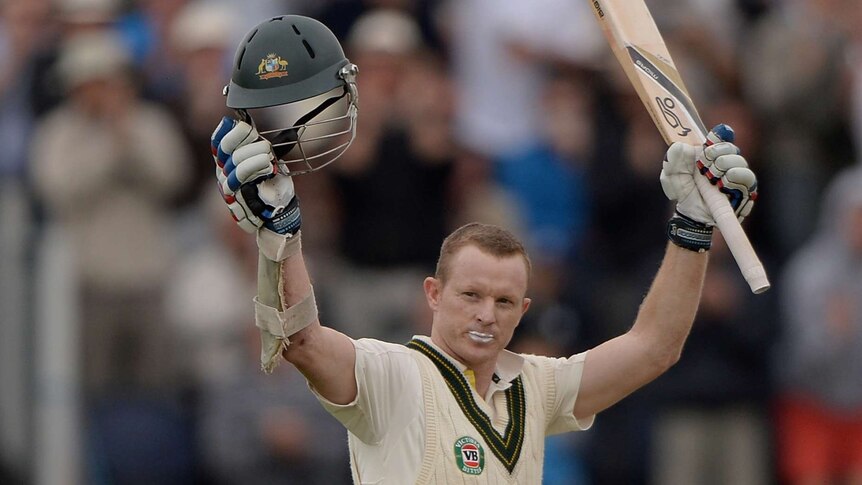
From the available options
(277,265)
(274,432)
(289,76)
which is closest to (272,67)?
(289,76)

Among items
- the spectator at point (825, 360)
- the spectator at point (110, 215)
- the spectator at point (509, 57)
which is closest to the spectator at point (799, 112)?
the spectator at point (825, 360)

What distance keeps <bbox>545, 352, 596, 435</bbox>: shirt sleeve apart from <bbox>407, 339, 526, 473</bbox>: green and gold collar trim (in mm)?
229

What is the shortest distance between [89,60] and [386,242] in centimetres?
224

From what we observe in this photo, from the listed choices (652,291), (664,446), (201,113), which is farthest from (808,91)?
(652,291)

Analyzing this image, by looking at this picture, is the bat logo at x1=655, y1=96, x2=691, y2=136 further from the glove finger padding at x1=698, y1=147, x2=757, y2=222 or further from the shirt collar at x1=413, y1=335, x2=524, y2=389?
the shirt collar at x1=413, y1=335, x2=524, y2=389

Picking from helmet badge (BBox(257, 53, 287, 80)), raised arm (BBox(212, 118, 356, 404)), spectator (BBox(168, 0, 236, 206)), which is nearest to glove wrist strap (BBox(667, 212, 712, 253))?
raised arm (BBox(212, 118, 356, 404))

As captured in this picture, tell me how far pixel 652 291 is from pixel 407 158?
16.5 ft

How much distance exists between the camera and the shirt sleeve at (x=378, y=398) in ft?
20.0

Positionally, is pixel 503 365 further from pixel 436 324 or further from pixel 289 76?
pixel 289 76

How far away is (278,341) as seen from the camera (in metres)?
5.84

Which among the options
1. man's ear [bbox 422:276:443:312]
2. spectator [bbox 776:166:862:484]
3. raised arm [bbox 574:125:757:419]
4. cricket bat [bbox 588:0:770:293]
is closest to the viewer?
raised arm [bbox 574:125:757:419]

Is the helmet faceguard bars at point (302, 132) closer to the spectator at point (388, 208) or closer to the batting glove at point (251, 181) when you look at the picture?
the batting glove at point (251, 181)

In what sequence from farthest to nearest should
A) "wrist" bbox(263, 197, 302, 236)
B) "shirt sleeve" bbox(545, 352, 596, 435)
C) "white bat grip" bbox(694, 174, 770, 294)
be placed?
"shirt sleeve" bbox(545, 352, 596, 435) < "white bat grip" bbox(694, 174, 770, 294) < "wrist" bbox(263, 197, 302, 236)

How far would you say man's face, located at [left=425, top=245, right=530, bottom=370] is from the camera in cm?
625
